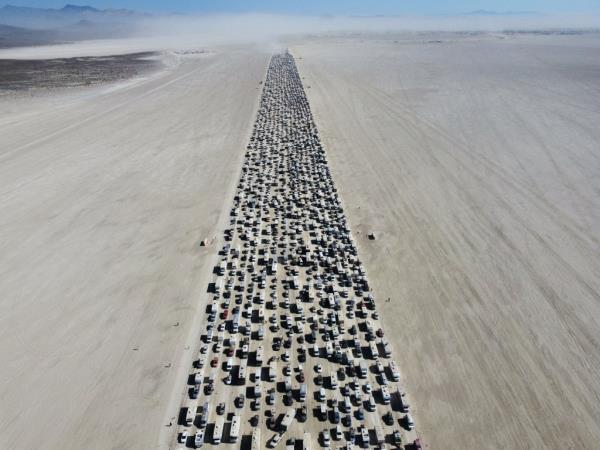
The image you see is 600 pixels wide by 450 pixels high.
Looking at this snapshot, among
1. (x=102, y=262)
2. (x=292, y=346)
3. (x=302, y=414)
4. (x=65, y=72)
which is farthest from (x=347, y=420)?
(x=65, y=72)

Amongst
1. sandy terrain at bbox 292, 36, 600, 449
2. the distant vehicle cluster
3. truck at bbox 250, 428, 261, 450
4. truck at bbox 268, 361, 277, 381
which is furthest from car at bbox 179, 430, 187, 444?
sandy terrain at bbox 292, 36, 600, 449

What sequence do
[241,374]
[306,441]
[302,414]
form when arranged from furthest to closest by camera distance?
[241,374] → [302,414] → [306,441]

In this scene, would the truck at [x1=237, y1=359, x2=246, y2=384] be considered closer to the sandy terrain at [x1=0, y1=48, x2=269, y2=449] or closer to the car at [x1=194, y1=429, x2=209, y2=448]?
the sandy terrain at [x1=0, y1=48, x2=269, y2=449]

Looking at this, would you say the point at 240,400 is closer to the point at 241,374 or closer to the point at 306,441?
the point at 241,374

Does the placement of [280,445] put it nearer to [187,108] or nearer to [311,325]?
[311,325]

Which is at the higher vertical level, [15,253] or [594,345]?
[15,253]

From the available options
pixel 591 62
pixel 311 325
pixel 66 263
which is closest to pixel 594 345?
pixel 311 325
